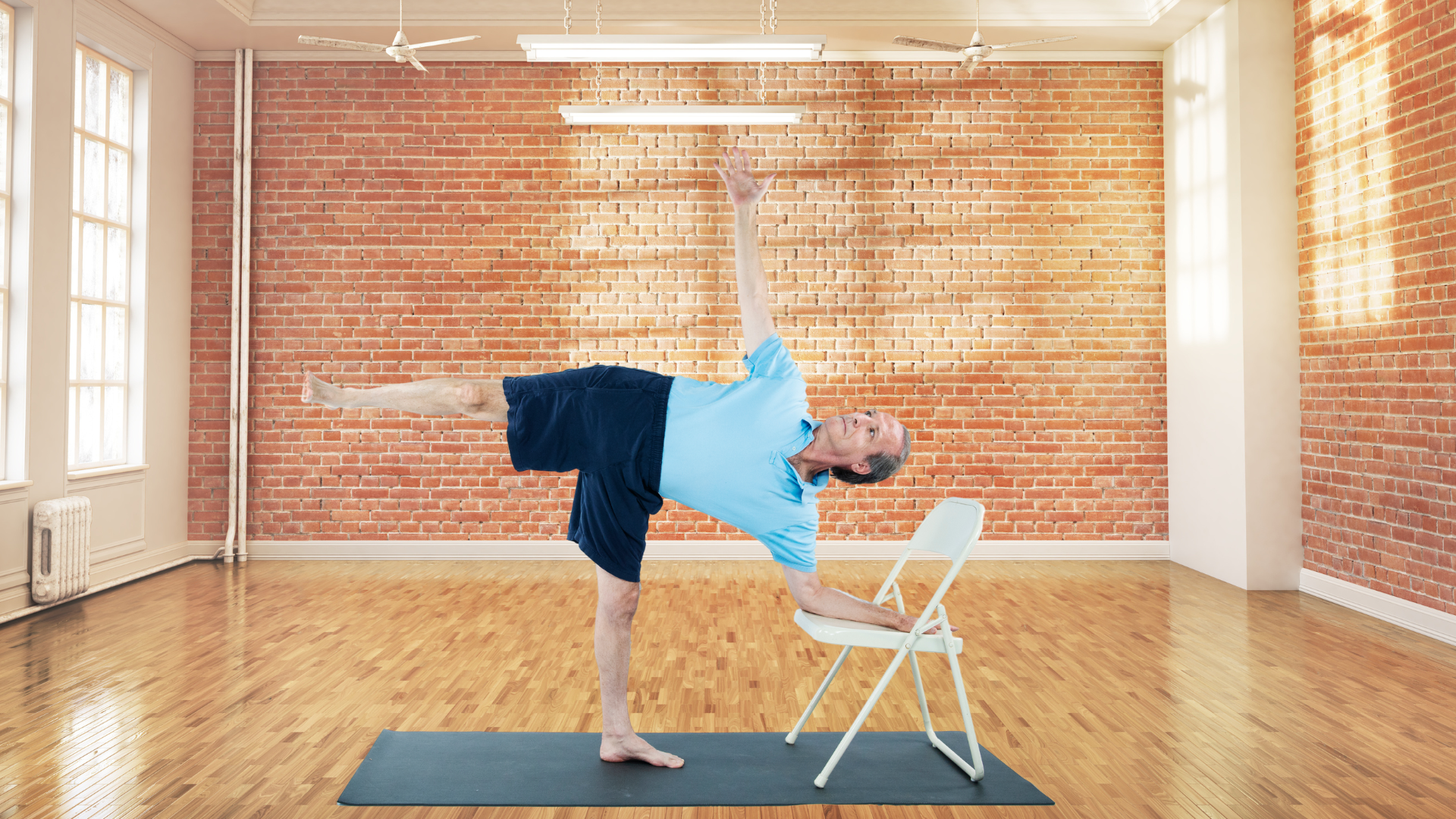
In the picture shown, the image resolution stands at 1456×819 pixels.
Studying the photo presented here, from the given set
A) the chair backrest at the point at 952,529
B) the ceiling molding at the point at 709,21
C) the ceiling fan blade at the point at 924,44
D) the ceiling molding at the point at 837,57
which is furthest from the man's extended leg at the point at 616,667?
the ceiling molding at the point at 837,57

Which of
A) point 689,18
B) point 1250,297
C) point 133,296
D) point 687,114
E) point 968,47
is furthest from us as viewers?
point 689,18

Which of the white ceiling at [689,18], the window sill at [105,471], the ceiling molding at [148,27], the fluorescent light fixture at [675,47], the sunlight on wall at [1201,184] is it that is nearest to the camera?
the fluorescent light fixture at [675,47]

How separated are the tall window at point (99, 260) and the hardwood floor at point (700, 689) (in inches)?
43.6

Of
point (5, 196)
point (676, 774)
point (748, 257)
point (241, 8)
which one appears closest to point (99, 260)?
point (5, 196)

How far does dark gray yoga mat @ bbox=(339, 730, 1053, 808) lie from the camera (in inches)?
97.8

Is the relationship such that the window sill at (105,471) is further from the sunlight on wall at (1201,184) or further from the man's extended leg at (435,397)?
the sunlight on wall at (1201,184)

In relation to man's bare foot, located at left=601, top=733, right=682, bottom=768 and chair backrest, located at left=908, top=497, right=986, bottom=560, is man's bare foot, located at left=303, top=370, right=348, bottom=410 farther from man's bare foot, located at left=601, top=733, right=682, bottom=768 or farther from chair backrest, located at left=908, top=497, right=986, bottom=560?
chair backrest, located at left=908, top=497, right=986, bottom=560

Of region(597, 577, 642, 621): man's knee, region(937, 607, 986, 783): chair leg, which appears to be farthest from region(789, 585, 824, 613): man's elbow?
region(597, 577, 642, 621): man's knee

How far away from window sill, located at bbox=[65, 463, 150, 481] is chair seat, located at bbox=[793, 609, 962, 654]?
16.2 feet

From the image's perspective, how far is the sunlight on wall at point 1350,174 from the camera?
482cm

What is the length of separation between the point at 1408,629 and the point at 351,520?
6502 mm

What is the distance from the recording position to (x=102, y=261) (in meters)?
5.81

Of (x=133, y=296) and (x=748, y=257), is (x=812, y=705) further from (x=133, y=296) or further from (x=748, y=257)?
(x=133, y=296)

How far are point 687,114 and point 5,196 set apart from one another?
3693mm
